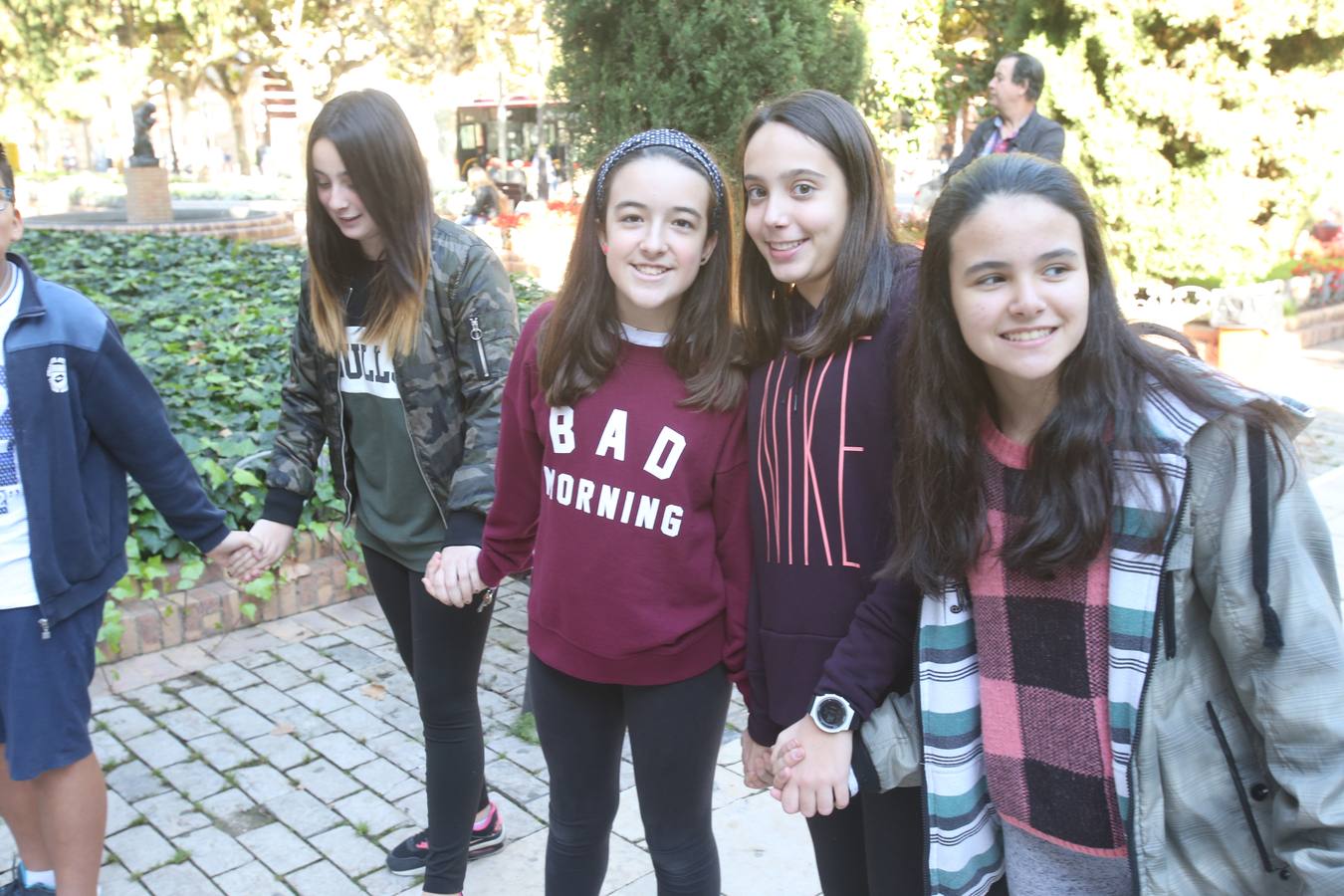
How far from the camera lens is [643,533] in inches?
79.9

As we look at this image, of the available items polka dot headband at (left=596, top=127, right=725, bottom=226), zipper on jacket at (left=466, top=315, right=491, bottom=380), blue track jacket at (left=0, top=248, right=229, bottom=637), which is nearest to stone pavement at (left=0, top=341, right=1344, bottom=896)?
blue track jacket at (left=0, top=248, right=229, bottom=637)

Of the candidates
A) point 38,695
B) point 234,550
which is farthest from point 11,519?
point 234,550

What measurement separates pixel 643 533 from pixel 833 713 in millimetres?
481

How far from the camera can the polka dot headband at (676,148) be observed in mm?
2053

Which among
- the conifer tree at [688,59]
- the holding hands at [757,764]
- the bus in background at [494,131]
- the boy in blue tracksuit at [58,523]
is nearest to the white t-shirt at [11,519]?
the boy in blue tracksuit at [58,523]

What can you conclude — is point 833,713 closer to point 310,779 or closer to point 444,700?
point 444,700

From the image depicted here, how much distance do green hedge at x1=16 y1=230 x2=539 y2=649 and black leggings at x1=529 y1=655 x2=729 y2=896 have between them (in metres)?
1.78

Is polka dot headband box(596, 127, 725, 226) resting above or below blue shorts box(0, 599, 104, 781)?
above

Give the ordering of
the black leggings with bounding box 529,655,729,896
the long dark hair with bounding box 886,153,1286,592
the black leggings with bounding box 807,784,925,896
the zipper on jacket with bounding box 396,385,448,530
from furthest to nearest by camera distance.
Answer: the zipper on jacket with bounding box 396,385,448,530, the black leggings with bounding box 529,655,729,896, the black leggings with bounding box 807,784,925,896, the long dark hair with bounding box 886,153,1286,592

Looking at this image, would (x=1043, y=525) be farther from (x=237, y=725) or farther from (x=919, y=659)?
(x=237, y=725)

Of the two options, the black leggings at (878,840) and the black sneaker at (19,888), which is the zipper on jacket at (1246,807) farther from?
the black sneaker at (19,888)

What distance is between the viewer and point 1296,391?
8523 mm

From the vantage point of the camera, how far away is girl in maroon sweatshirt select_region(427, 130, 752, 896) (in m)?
2.03

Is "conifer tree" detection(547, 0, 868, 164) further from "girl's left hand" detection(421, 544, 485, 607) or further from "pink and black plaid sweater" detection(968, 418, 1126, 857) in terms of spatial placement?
"pink and black plaid sweater" detection(968, 418, 1126, 857)
